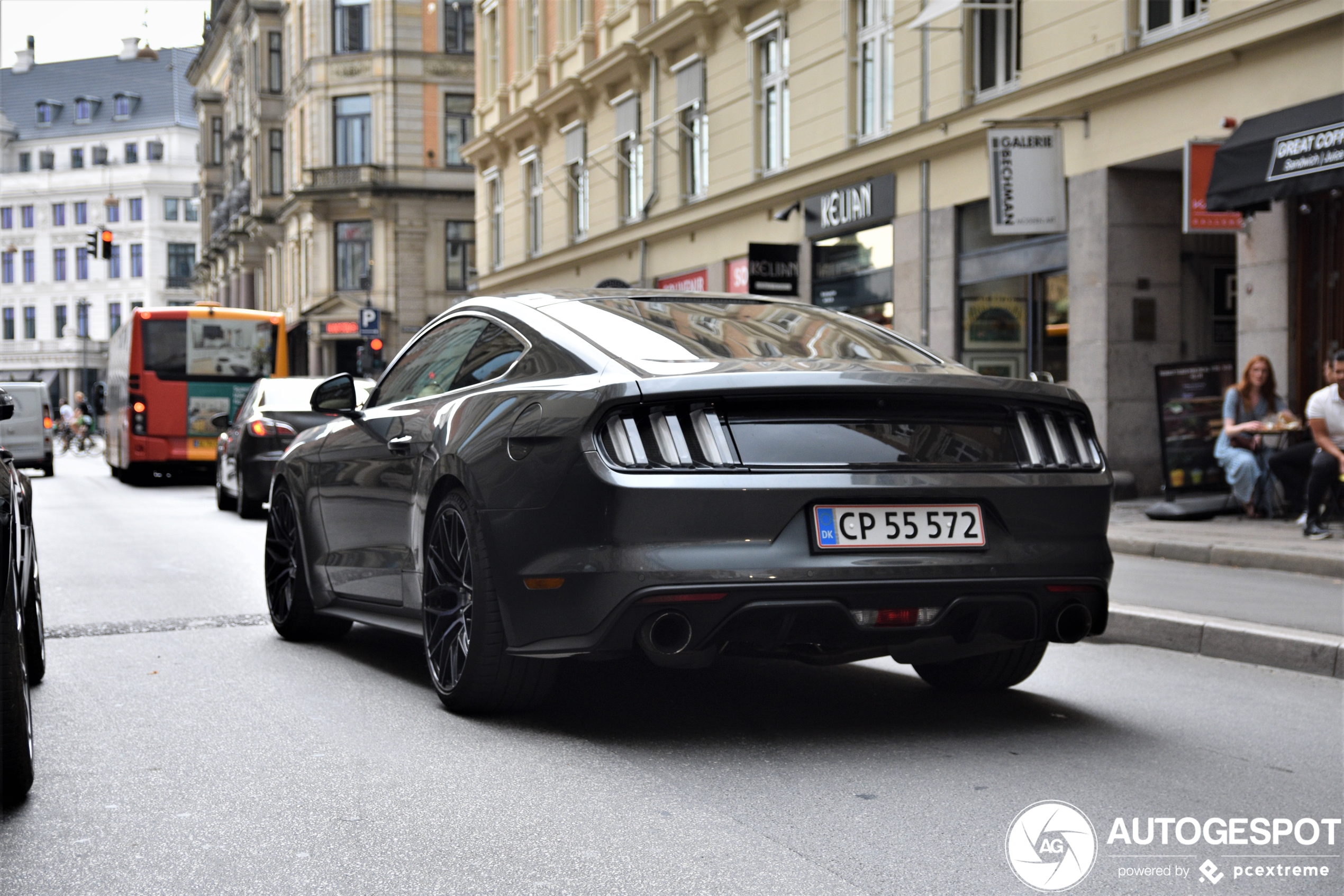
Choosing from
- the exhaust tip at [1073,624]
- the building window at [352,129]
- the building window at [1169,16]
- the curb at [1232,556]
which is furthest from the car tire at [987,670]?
the building window at [352,129]

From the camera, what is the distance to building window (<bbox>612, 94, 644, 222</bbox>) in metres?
28.0

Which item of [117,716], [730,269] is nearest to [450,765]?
[117,716]

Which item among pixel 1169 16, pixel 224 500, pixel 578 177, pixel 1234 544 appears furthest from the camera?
pixel 578 177

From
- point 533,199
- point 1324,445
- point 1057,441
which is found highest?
point 533,199

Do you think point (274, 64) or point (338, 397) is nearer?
point (338, 397)

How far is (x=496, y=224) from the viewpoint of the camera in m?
36.8

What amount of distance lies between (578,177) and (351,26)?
24.8m

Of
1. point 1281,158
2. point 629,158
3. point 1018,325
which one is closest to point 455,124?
point 629,158

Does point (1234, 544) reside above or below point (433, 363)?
below

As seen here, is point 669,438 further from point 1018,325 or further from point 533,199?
point 533,199

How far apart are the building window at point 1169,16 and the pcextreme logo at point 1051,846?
40.2 feet

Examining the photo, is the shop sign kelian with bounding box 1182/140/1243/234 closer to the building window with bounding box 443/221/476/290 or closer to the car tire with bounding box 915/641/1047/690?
the car tire with bounding box 915/641/1047/690

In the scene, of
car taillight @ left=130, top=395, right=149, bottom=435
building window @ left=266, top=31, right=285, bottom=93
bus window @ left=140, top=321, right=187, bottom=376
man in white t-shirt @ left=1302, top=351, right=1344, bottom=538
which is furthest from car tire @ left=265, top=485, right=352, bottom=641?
building window @ left=266, top=31, right=285, bottom=93

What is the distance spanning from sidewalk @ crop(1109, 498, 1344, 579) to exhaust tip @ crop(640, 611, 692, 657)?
698cm
